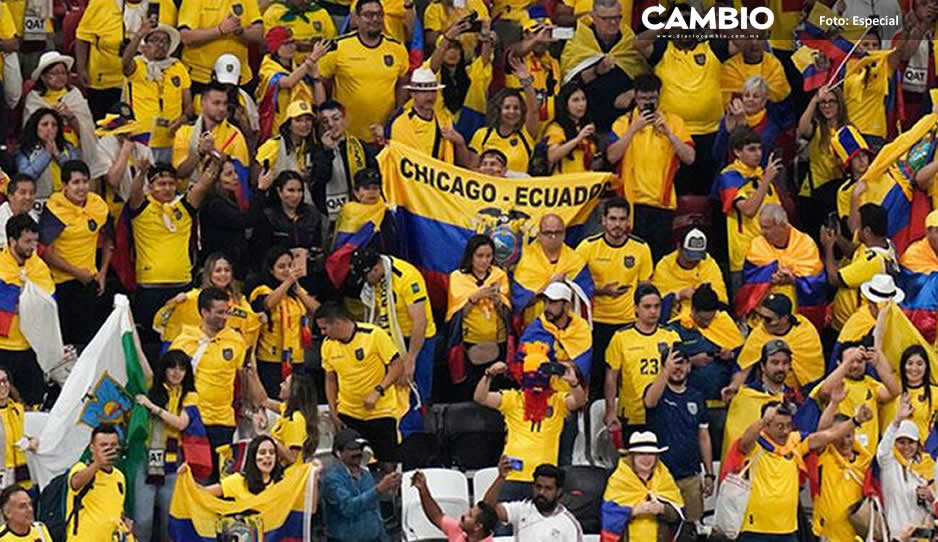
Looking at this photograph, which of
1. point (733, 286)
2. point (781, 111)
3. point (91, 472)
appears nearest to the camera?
point (91, 472)

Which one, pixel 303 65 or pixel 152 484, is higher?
pixel 303 65

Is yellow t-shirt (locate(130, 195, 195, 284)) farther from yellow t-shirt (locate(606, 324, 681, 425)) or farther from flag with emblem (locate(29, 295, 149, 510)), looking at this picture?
yellow t-shirt (locate(606, 324, 681, 425))

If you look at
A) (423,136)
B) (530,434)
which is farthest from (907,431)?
(423,136)

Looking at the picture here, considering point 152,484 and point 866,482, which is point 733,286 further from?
point 152,484

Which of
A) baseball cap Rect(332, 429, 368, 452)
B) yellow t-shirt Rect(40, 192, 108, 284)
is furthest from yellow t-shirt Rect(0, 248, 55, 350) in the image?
baseball cap Rect(332, 429, 368, 452)

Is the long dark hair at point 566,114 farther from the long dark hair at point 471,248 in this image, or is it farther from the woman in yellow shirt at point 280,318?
the woman in yellow shirt at point 280,318

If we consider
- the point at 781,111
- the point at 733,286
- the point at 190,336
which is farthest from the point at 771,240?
the point at 190,336

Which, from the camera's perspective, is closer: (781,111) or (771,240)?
(771,240)

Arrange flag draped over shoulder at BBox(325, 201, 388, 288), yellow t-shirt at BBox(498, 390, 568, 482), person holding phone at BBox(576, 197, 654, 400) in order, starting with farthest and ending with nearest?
person holding phone at BBox(576, 197, 654, 400)
flag draped over shoulder at BBox(325, 201, 388, 288)
yellow t-shirt at BBox(498, 390, 568, 482)

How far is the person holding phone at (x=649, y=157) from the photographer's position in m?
24.0

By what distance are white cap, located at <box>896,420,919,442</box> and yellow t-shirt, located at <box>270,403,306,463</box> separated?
4.01 m

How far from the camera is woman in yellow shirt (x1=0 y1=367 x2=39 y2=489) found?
2111cm

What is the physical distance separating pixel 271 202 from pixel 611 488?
3.74 metres

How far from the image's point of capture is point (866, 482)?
21672 millimetres
